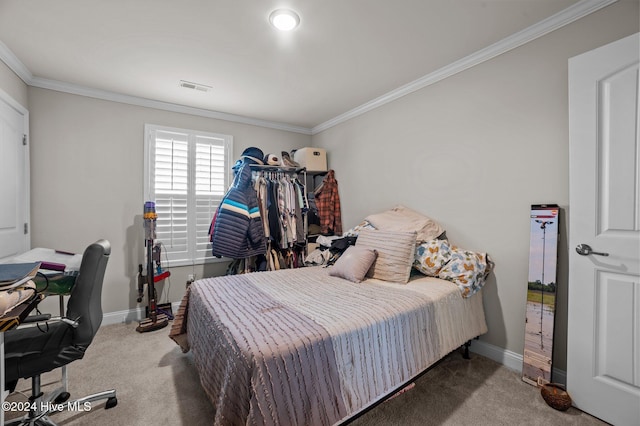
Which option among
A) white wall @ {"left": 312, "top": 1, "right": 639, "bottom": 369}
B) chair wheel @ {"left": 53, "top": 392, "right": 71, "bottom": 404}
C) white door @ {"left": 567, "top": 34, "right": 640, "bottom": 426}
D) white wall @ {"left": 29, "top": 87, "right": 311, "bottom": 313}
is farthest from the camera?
white wall @ {"left": 29, "top": 87, "right": 311, "bottom": 313}

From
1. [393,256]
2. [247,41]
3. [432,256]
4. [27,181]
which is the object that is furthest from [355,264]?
[27,181]

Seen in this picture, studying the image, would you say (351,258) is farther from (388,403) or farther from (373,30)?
(373,30)

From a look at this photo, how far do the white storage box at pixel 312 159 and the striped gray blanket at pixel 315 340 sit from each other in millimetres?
2135

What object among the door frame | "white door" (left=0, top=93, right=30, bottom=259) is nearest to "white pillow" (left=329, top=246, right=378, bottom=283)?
"white door" (left=0, top=93, right=30, bottom=259)

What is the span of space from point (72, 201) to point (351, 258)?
3021 mm

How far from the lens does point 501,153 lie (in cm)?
232

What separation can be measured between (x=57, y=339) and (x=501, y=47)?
11.9 ft

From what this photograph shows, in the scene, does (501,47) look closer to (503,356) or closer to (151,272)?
(503,356)

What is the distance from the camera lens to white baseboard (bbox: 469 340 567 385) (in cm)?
198

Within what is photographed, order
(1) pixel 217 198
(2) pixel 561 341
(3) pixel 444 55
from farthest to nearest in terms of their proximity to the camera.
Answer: (1) pixel 217 198, (3) pixel 444 55, (2) pixel 561 341

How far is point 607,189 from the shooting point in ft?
5.50

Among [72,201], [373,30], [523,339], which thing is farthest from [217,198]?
[523,339]

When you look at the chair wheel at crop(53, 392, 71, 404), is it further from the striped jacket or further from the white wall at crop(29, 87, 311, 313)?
the striped jacket

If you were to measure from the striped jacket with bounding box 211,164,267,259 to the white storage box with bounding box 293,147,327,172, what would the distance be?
0.92m
